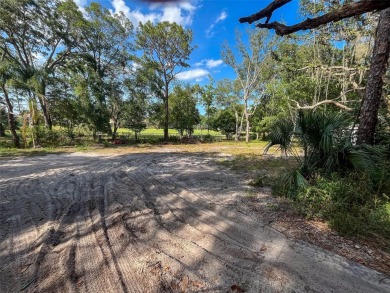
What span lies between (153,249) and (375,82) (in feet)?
15.6

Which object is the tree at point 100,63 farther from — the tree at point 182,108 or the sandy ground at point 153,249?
the sandy ground at point 153,249

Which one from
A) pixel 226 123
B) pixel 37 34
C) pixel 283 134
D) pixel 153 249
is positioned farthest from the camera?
pixel 226 123

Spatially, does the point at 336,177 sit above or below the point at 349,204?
above

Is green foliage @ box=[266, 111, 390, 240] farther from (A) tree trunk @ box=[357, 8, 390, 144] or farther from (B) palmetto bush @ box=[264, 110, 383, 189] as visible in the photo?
(A) tree trunk @ box=[357, 8, 390, 144]

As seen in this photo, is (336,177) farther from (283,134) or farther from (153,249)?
(153,249)

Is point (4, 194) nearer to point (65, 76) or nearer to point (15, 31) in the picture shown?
point (15, 31)

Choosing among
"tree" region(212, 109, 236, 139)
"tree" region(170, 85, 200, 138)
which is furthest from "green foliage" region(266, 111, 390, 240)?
"tree" region(212, 109, 236, 139)

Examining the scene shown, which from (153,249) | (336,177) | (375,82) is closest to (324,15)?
(153,249)

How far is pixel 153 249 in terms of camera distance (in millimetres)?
2230

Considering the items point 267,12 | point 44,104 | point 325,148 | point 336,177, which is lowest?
point 336,177

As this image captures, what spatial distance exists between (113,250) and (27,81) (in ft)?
47.9

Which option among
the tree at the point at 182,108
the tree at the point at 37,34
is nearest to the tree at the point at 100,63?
the tree at the point at 37,34

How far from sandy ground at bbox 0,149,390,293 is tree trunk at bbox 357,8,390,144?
9.03ft

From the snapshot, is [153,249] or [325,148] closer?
[153,249]
